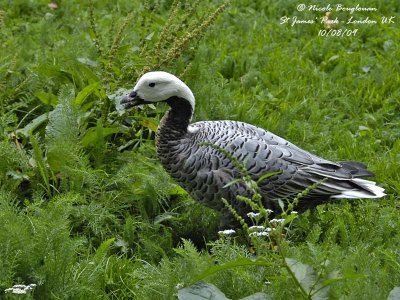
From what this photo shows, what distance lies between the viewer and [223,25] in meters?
7.23

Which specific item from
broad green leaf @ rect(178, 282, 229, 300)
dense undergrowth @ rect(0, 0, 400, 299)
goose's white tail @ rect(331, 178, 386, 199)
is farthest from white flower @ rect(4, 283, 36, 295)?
goose's white tail @ rect(331, 178, 386, 199)

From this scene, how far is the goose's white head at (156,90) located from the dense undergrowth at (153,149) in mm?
372

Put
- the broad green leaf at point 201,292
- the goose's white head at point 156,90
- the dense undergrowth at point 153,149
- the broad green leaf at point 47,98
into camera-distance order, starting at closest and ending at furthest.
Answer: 1. the broad green leaf at point 201,292
2. the dense undergrowth at point 153,149
3. the goose's white head at point 156,90
4. the broad green leaf at point 47,98

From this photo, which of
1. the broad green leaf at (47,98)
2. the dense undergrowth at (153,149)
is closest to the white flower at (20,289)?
the dense undergrowth at (153,149)

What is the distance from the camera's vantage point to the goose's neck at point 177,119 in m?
4.47

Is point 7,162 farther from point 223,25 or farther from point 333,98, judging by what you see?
Answer: point 223,25

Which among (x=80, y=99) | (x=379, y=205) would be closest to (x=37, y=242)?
(x=80, y=99)

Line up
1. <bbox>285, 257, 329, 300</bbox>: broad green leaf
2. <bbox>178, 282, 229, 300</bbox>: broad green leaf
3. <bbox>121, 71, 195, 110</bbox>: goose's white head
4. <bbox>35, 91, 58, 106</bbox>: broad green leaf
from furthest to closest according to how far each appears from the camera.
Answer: <bbox>35, 91, 58, 106</bbox>: broad green leaf < <bbox>121, 71, 195, 110</bbox>: goose's white head < <bbox>178, 282, 229, 300</bbox>: broad green leaf < <bbox>285, 257, 329, 300</bbox>: broad green leaf

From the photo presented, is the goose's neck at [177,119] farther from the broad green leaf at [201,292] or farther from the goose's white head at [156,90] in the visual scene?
the broad green leaf at [201,292]

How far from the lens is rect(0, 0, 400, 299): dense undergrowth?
3346 millimetres

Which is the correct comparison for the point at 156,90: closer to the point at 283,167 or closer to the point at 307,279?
the point at 283,167

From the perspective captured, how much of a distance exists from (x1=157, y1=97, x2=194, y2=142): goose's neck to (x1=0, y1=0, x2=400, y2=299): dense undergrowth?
0.97ft

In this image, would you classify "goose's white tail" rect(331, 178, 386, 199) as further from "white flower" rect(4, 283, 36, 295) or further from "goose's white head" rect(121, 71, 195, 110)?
"white flower" rect(4, 283, 36, 295)

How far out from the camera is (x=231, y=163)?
14.0 ft
